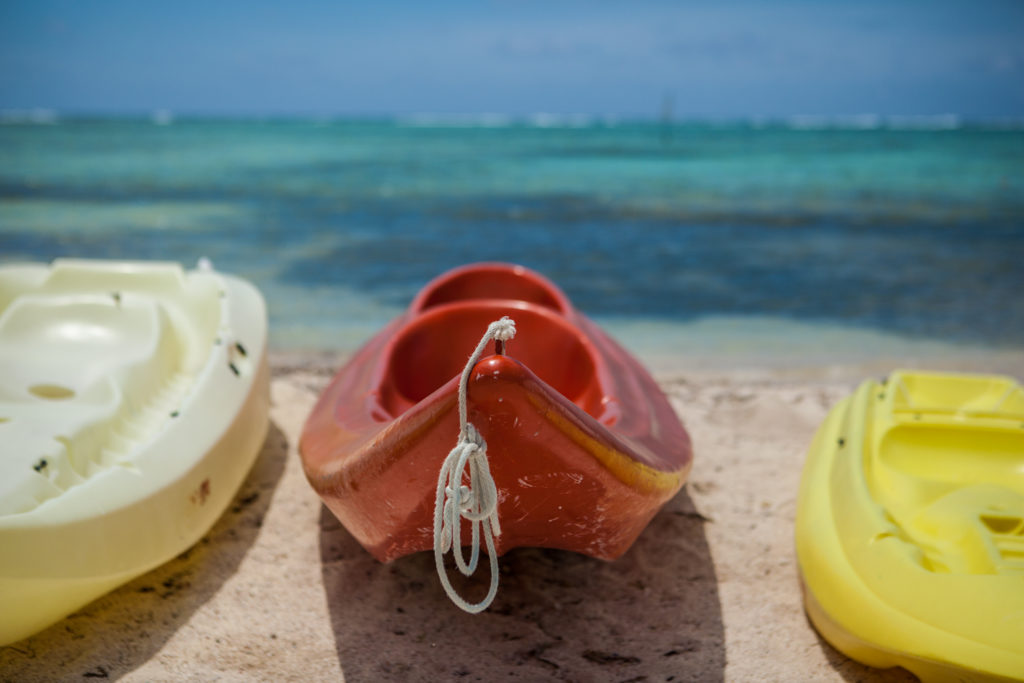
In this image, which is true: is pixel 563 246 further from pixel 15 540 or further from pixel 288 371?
pixel 15 540

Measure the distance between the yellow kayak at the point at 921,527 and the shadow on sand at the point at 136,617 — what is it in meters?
2.10

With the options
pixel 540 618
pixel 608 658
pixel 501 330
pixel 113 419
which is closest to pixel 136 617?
pixel 113 419

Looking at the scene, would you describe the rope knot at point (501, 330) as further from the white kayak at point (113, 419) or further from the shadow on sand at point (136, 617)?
the shadow on sand at point (136, 617)

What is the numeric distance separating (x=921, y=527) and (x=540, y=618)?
4.29ft

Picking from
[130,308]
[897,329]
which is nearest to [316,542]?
[130,308]

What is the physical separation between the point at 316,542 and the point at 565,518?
1.28 m

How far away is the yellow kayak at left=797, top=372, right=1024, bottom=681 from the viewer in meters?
2.07

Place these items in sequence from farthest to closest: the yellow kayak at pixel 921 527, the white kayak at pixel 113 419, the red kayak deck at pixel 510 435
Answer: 1. the white kayak at pixel 113 419
2. the yellow kayak at pixel 921 527
3. the red kayak deck at pixel 510 435

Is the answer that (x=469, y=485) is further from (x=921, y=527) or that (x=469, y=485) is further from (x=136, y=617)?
(x=921, y=527)

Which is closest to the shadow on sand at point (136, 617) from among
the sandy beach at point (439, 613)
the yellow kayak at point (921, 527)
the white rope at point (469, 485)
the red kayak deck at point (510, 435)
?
the sandy beach at point (439, 613)

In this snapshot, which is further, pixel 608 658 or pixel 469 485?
pixel 608 658

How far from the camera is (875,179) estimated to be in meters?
18.6

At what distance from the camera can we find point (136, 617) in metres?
2.61

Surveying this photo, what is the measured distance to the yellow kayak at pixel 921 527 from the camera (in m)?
2.07
